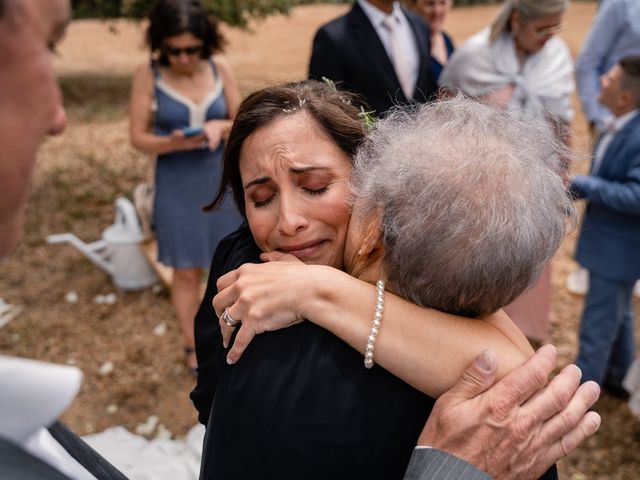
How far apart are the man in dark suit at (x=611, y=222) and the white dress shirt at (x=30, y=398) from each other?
2939 mm

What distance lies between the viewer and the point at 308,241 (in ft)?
5.49

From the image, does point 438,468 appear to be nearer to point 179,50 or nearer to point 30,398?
point 30,398

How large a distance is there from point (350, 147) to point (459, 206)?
650 millimetres

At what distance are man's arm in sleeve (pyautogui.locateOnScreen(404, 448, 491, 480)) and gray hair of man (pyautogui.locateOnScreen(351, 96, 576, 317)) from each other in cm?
28

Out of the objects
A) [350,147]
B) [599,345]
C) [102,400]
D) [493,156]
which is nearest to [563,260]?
[599,345]

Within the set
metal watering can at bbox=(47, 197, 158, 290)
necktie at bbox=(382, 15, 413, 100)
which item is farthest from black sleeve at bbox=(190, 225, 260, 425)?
metal watering can at bbox=(47, 197, 158, 290)

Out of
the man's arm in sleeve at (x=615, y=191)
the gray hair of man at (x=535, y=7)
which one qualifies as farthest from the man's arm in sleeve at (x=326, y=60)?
the man's arm in sleeve at (x=615, y=191)

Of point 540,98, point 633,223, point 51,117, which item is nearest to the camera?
point 51,117

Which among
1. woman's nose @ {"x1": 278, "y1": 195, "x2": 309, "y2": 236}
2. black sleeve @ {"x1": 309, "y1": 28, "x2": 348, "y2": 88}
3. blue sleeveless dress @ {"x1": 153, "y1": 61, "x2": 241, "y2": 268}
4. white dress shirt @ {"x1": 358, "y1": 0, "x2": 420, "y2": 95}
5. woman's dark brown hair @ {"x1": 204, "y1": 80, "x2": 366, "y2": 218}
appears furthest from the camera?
blue sleeveless dress @ {"x1": 153, "y1": 61, "x2": 241, "y2": 268}

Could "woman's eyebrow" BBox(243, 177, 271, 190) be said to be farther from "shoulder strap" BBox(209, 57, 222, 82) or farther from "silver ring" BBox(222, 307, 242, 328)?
"shoulder strap" BBox(209, 57, 222, 82)

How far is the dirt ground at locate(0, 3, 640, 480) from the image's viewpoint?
3832 millimetres

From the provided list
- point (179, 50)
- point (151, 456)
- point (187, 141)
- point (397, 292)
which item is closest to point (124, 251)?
point (187, 141)

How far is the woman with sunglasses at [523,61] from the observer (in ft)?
12.6

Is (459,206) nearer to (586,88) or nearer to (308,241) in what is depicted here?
(308,241)
